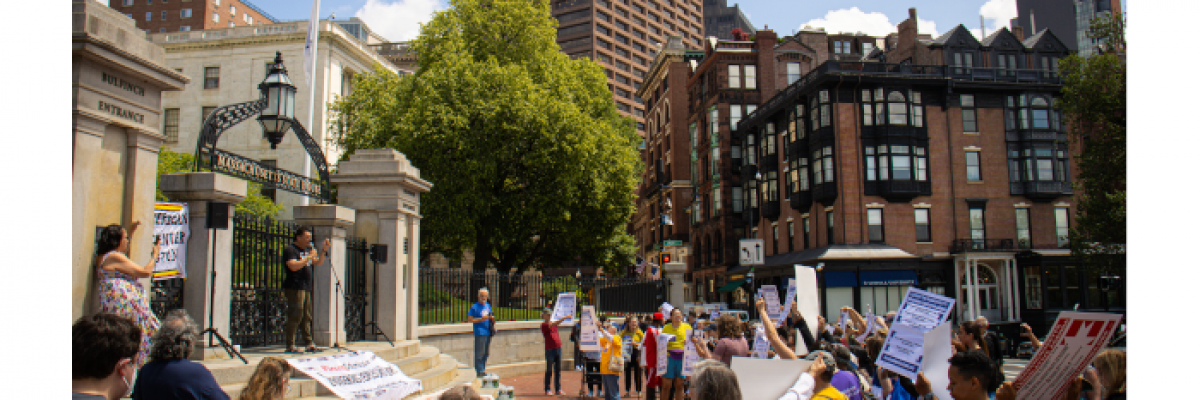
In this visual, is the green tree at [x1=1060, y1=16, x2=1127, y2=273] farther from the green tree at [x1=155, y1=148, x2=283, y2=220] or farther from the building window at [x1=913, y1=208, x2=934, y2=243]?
the green tree at [x1=155, y1=148, x2=283, y2=220]

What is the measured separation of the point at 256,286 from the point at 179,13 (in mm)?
77603

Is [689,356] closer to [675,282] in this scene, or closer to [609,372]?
[609,372]

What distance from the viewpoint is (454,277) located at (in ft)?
55.8

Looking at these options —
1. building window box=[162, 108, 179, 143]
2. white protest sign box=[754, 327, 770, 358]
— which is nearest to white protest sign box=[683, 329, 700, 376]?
white protest sign box=[754, 327, 770, 358]

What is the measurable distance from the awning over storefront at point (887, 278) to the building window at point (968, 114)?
906cm

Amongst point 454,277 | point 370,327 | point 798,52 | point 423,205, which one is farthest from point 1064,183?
point 370,327

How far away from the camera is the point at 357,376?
5324mm

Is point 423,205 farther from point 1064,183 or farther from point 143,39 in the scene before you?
point 1064,183

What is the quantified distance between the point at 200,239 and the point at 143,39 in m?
2.45

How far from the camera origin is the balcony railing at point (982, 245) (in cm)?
4097

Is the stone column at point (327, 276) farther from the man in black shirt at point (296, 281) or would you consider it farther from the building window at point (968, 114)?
the building window at point (968, 114)

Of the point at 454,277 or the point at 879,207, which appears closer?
the point at 454,277

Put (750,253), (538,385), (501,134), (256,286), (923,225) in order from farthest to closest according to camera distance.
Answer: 1. (923,225)
2. (501,134)
3. (750,253)
4. (538,385)
5. (256,286)

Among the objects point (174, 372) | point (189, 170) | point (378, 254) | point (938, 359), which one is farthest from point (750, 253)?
point (189, 170)
